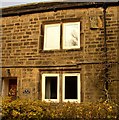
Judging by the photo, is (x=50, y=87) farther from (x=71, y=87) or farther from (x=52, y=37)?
(x=52, y=37)

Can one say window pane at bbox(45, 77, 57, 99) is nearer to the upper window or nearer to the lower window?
the lower window

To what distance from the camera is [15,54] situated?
41.6ft

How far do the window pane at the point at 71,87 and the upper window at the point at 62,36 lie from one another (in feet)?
4.37

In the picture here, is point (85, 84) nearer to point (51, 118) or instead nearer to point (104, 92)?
point (104, 92)

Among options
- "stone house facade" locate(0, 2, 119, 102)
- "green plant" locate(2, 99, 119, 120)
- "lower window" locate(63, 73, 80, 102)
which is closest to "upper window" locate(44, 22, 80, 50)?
"stone house facade" locate(0, 2, 119, 102)

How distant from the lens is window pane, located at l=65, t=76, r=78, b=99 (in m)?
11.8

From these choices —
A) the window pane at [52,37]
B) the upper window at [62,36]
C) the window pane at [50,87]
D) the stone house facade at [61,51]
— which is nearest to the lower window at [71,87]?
the stone house facade at [61,51]

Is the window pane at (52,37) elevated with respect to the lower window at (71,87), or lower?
elevated

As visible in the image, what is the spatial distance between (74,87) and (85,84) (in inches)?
26.4

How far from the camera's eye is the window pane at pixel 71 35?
12.0m

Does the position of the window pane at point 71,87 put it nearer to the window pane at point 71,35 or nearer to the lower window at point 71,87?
the lower window at point 71,87

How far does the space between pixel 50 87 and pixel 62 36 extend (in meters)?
2.23

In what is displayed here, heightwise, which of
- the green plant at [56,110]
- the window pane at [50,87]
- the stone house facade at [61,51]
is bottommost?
the green plant at [56,110]

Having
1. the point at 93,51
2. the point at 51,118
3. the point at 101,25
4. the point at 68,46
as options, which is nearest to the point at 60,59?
the point at 68,46
